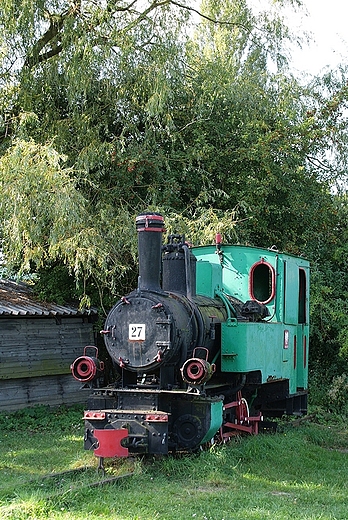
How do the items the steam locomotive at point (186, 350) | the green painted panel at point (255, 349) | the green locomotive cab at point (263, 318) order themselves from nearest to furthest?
1. the steam locomotive at point (186, 350)
2. the green painted panel at point (255, 349)
3. the green locomotive cab at point (263, 318)

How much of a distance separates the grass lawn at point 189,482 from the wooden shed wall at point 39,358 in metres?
1.68

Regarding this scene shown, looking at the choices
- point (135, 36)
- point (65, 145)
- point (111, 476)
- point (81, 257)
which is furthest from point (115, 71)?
point (111, 476)

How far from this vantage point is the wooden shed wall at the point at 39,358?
12.4 metres

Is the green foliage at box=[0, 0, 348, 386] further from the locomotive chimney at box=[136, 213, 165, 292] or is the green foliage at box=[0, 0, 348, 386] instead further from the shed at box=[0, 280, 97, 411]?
the locomotive chimney at box=[136, 213, 165, 292]

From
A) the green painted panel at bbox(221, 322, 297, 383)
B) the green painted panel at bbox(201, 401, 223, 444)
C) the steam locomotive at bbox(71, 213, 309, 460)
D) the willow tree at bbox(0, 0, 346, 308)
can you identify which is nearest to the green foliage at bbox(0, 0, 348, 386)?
the willow tree at bbox(0, 0, 346, 308)

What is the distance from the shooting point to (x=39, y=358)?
13031mm

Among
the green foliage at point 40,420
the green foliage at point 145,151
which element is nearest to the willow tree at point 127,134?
the green foliage at point 145,151

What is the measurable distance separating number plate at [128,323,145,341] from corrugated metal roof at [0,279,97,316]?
4.50m

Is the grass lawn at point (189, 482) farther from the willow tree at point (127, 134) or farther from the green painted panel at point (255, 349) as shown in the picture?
the willow tree at point (127, 134)

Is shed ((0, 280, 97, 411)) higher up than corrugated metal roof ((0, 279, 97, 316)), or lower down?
lower down

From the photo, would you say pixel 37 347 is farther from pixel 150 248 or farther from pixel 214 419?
pixel 214 419

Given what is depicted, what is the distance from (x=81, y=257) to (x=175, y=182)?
12.2ft

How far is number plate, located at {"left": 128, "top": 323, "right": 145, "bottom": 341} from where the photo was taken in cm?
818

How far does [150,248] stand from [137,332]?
1.00 metres
